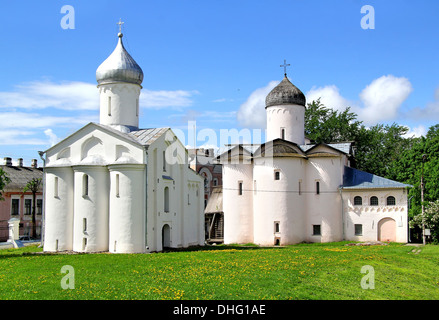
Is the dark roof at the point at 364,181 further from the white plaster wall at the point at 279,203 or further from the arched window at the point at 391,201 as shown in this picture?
the white plaster wall at the point at 279,203

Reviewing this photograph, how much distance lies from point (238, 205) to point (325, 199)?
6.38 meters

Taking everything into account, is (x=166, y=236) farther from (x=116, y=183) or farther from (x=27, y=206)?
(x=27, y=206)

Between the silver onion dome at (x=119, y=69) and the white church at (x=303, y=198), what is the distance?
34.2 feet

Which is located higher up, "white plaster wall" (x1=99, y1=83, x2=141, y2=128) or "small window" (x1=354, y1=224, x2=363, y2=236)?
"white plaster wall" (x1=99, y1=83, x2=141, y2=128)

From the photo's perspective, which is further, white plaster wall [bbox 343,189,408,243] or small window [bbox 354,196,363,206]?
small window [bbox 354,196,363,206]

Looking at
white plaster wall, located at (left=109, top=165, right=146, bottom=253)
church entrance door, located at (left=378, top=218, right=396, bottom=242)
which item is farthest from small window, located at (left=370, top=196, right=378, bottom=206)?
white plaster wall, located at (left=109, top=165, right=146, bottom=253)

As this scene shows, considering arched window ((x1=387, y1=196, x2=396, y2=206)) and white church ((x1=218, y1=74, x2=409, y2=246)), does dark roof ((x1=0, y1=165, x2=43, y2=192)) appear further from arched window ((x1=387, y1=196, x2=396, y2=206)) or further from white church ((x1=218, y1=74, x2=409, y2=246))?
arched window ((x1=387, y1=196, x2=396, y2=206))

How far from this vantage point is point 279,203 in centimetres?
3431

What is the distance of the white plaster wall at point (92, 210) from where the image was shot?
2591 cm

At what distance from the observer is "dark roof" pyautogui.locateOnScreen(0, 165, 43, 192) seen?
4400cm

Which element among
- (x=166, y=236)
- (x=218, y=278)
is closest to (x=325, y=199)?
(x=166, y=236)

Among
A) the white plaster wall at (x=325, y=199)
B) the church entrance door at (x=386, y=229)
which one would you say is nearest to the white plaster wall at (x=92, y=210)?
the white plaster wall at (x=325, y=199)

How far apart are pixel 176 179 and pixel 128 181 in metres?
4.15
